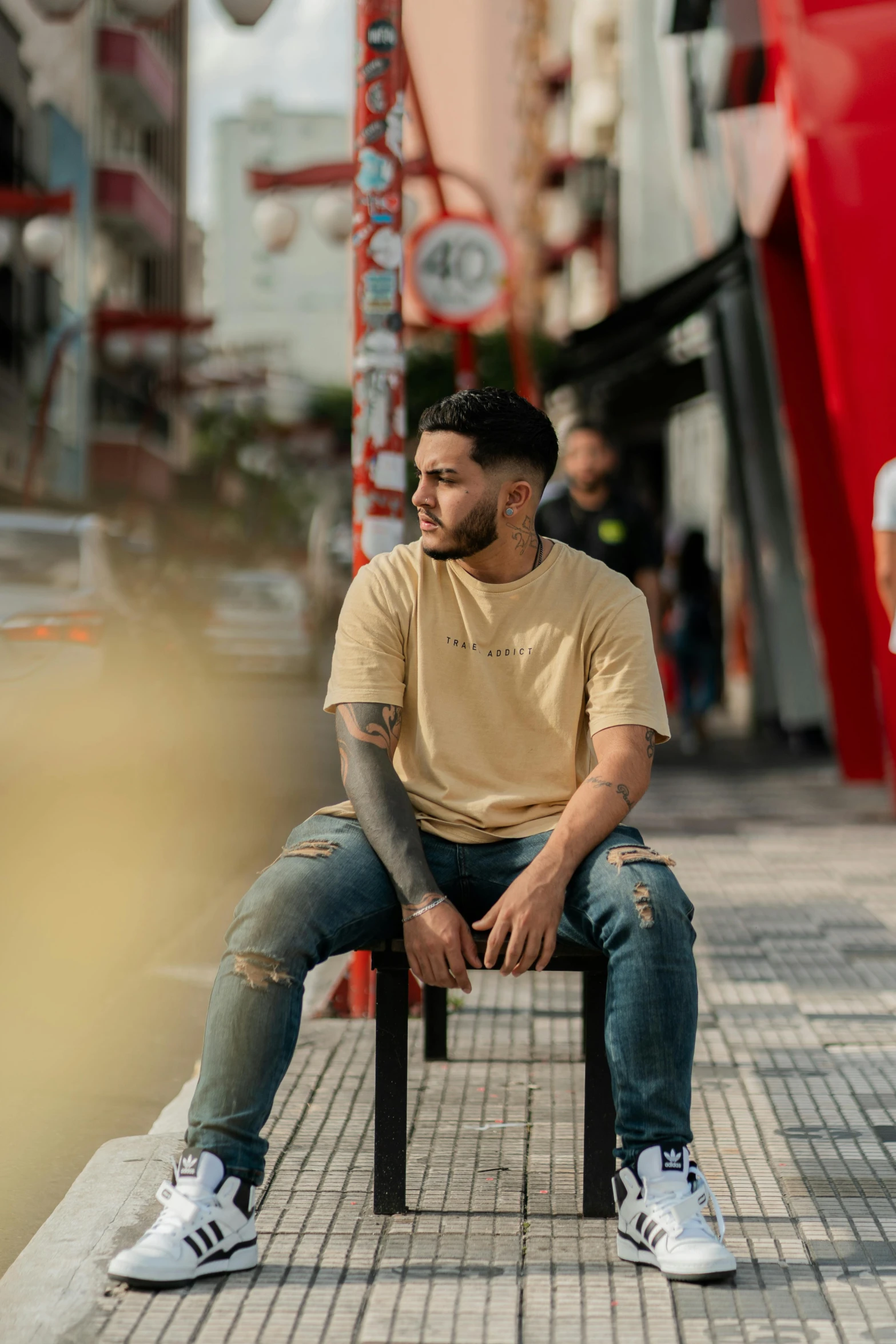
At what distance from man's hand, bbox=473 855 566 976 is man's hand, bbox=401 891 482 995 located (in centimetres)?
5

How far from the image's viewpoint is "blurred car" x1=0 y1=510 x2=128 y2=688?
1013 cm

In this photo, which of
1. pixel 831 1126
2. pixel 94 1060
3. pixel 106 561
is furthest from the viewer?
pixel 106 561

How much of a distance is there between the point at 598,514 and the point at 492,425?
430 centimetres

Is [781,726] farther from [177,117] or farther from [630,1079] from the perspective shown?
[177,117]

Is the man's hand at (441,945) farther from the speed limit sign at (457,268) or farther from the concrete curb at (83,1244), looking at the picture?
the speed limit sign at (457,268)

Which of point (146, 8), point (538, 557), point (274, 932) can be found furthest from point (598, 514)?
point (146, 8)

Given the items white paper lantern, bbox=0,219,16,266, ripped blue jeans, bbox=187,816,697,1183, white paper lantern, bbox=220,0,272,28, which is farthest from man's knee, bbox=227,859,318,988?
white paper lantern, bbox=0,219,16,266

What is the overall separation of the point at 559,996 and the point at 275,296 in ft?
431

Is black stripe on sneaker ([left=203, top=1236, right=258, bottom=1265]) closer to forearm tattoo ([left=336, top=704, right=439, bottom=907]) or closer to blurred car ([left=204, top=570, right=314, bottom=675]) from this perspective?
forearm tattoo ([left=336, top=704, right=439, bottom=907])

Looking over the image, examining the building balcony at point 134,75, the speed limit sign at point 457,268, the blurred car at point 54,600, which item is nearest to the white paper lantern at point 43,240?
the blurred car at point 54,600

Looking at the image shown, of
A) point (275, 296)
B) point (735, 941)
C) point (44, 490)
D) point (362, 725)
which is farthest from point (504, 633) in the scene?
point (275, 296)

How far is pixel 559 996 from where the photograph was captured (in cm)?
543

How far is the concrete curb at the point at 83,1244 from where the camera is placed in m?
2.94

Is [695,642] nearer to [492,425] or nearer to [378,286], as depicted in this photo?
[378,286]
